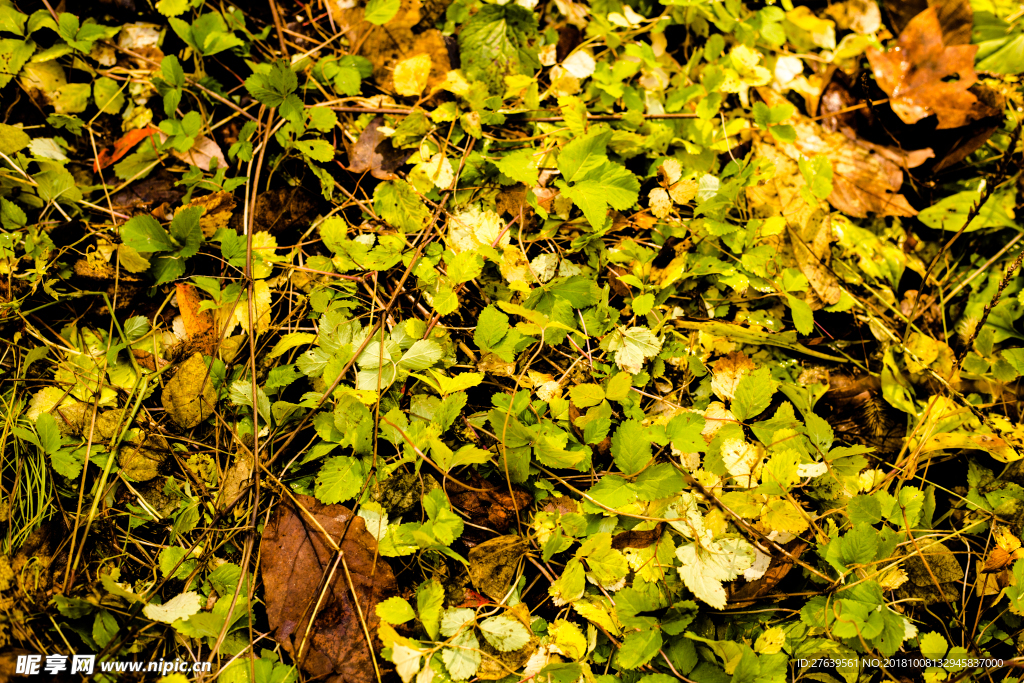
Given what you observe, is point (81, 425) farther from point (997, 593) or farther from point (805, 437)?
point (997, 593)

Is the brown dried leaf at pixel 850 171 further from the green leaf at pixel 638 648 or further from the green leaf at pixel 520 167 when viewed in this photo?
the green leaf at pixel 638 648

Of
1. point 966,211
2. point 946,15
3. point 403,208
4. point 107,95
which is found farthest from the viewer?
point 946,15

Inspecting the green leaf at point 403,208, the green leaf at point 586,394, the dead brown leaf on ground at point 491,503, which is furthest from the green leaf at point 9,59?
the green leaf at point 586,394

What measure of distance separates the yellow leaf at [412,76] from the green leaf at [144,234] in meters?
0.87

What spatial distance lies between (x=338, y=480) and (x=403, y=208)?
850mm

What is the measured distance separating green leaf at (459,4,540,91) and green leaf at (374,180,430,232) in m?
0.48

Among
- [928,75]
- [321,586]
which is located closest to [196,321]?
[321,586]

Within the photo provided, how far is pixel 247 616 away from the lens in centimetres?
134

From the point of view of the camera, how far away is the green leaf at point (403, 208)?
1621 mm

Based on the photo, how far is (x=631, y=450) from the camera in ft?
4.58

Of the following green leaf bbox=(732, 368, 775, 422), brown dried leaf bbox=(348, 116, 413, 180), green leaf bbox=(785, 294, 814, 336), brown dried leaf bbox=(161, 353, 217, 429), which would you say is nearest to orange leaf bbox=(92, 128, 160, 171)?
brown dried leaf bbox=(348, 116, 413, 180)

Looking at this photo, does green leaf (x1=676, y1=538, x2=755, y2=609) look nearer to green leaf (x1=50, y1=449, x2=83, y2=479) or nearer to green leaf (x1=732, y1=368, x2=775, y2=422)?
green leaf (x1=732, y1=368, x2=775, y2=422)

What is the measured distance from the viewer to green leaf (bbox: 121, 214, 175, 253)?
1499 mm

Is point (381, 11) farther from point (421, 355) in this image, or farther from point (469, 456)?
point (469, 456)
